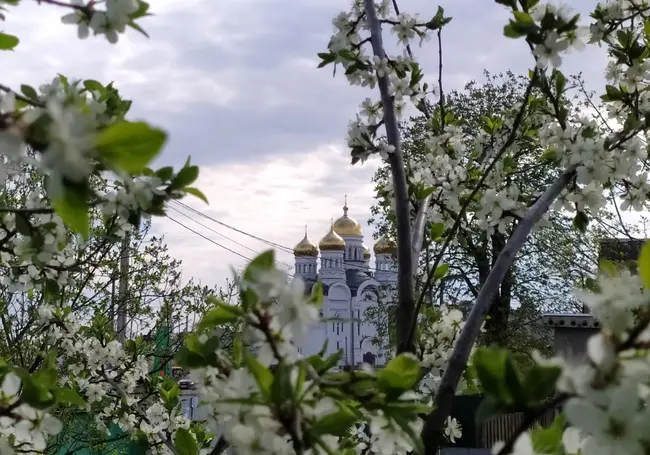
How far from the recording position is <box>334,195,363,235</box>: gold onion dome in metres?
31.2

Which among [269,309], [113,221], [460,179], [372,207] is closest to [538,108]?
[460,179]

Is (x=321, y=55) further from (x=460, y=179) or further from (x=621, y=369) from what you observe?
(x=621, y=369)

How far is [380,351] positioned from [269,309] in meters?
13.9

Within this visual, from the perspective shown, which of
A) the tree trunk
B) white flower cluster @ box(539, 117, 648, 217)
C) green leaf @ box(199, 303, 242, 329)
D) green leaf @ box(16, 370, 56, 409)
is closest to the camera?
green leaf @ box(199, 303, 242, 329)

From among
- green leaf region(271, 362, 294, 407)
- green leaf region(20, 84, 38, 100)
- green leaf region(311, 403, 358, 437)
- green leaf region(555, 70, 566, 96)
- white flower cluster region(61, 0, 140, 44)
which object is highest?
green leaf region(555, 70, 566, 96)

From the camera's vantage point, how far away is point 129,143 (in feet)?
1.48

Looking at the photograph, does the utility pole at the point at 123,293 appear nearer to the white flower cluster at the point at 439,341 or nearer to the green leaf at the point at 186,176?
the white flower cluster at the point at 439,341

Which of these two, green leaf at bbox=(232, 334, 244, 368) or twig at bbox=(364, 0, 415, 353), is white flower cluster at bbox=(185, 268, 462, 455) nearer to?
green leaf at bbox=(232, 334, 244, 368)

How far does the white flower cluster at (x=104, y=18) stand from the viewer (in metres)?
0.83

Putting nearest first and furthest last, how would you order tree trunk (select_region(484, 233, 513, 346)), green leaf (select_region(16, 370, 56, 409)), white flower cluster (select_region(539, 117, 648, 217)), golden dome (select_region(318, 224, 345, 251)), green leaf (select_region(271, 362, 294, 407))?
green leaf (select_region(271, 362, 294, 407)) < green leaf (select_region(16, 370, 56, 409)) < white flower cluster (select_region(539, 117, 648, 217)) < tree trunk (select_region(484, 233, 513, 346)) < golden dome (select_region(318, 224, 345, 251))

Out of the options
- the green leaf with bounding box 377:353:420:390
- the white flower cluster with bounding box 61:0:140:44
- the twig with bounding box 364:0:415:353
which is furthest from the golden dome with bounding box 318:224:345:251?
the green leaf with bounding box 377:353:420:390

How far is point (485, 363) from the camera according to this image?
0.50 m

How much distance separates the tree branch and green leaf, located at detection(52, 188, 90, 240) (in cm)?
60

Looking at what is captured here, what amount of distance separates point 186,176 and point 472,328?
513 millimetres
